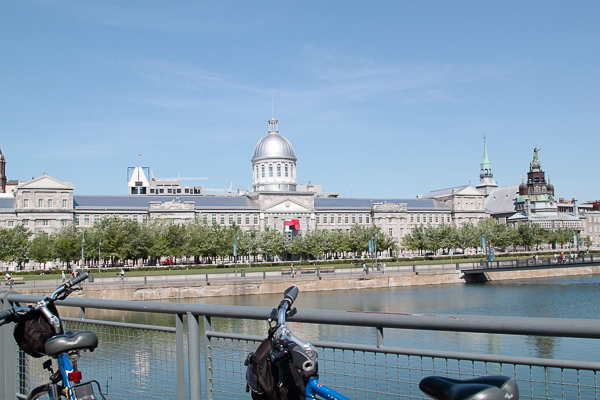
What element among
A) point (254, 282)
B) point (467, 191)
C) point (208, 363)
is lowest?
point (254, 282)

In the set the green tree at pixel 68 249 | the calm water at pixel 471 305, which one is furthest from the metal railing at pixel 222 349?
the green tree at pixel 68 249

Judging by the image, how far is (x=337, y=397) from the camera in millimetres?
3074

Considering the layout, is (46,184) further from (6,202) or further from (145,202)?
(145,202)

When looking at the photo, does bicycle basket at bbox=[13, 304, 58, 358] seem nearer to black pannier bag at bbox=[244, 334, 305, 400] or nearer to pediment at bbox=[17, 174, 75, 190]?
black pannier bag at bbox=[244, 334, 305, 400]

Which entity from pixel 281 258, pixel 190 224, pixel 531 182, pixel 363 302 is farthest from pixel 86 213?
pixel 531 182

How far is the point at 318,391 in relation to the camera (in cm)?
319

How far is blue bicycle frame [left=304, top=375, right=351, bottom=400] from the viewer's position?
311 cm

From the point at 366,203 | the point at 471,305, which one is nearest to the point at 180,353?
the point at 471,305

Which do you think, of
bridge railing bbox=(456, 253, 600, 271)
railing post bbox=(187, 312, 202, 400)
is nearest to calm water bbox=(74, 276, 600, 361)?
bridge railing bbox=(456, 253, 600, 271)

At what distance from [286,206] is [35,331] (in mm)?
89477

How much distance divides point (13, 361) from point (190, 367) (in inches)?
113

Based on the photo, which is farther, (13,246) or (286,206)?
(286,206)

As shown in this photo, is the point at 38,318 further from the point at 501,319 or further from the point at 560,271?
the point at 560,271

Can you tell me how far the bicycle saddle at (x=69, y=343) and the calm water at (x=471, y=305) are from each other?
914cm
